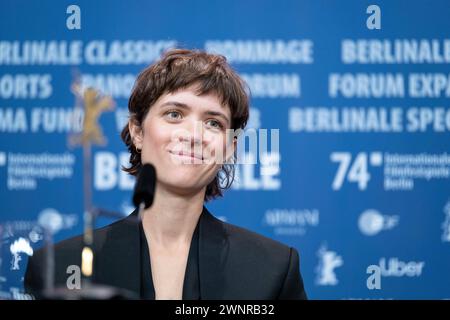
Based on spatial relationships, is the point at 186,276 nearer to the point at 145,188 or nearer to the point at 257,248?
the point at 257,248

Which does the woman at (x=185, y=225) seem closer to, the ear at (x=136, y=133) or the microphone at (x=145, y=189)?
the ear at (x=136, y=133)

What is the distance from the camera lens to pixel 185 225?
1.72m

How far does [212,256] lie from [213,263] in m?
0.02

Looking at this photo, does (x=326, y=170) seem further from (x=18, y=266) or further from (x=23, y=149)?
(x=18, y=266)

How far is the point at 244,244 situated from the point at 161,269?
0.24m

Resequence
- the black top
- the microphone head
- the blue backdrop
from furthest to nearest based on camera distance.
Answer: the blue backdrop < the black top < the microphone head

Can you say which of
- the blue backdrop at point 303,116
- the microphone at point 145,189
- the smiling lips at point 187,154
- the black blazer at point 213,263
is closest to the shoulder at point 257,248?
the black blazer at point 213,263

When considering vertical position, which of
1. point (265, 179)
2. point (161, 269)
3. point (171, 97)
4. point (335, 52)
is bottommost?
point (161, 269)

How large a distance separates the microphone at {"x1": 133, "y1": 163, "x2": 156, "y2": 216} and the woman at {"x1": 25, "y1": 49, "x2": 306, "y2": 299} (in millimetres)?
460

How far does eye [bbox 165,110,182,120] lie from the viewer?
5.49 feet

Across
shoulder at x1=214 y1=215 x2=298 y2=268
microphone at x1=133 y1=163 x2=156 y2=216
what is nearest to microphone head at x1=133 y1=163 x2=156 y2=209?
microphone at x1=133 y1=163 x2=156 y2=216

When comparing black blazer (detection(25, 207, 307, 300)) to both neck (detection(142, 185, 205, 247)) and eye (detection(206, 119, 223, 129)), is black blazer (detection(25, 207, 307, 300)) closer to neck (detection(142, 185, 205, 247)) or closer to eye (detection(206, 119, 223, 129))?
neck (detection(142, 185, 205, 247))

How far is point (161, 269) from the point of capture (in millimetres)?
1664
